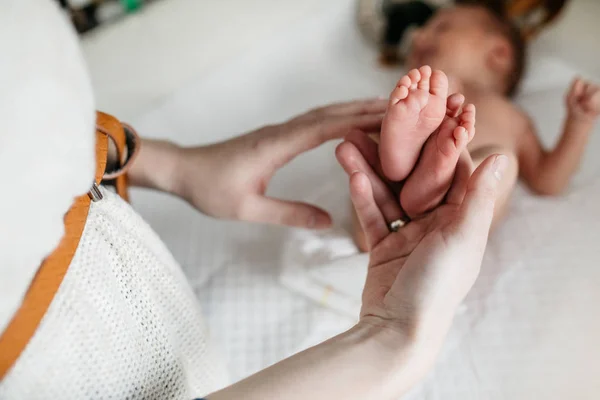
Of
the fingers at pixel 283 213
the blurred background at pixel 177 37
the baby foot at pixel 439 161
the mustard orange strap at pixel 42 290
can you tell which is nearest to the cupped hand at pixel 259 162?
the fingers at pixel 283 213

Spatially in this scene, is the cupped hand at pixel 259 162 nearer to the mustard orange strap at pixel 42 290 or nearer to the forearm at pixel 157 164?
the forearm at pixel 157 164

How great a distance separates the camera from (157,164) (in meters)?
0.70

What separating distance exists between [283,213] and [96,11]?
712mm

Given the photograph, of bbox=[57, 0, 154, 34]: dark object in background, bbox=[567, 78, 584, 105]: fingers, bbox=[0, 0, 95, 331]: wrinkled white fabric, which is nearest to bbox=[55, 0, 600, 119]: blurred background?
bbox=[57, 0, 154, 34]: dark object in background

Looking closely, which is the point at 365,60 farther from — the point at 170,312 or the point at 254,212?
the point at 170,312

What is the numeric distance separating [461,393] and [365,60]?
0.84 metres

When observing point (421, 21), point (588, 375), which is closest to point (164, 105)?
point (421, 21)

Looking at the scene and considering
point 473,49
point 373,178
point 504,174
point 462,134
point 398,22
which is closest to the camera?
point 462,134

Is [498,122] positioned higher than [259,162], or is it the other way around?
[259,162]

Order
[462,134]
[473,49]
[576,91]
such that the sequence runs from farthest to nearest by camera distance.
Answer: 1. [473,49]
2. [576,91]
3. [462,134]

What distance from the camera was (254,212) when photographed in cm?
70

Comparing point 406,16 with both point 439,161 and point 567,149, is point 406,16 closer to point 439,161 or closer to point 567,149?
point 567,149

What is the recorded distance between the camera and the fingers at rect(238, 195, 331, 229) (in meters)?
0.70

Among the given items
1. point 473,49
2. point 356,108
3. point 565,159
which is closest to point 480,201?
point 356,108
